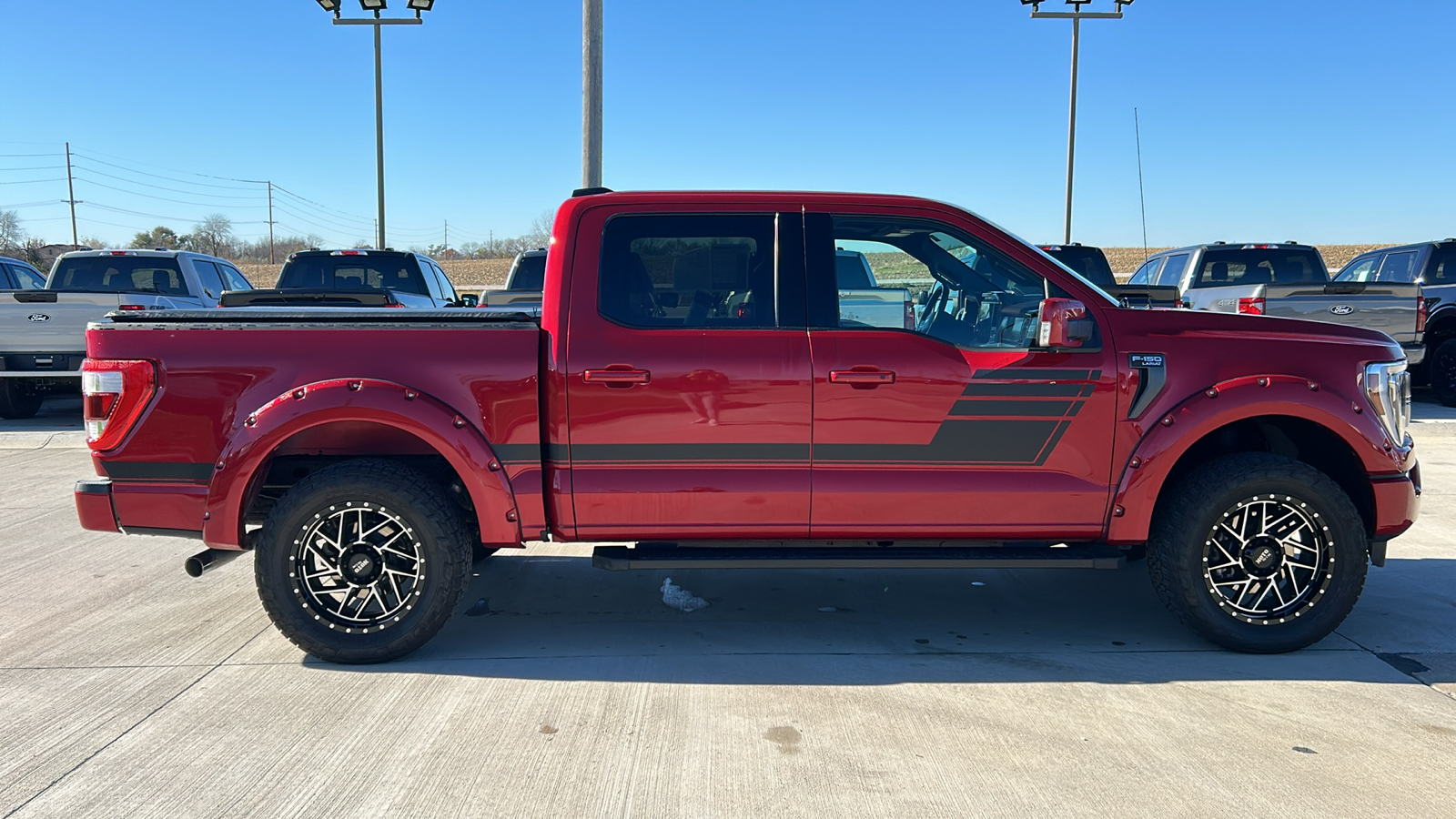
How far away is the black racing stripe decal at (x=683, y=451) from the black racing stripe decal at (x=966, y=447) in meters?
0.15

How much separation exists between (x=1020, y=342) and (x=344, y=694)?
3.12 m

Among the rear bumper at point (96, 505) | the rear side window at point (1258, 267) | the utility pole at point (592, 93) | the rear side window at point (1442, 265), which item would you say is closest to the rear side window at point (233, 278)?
the utility pole at point (592, 93)

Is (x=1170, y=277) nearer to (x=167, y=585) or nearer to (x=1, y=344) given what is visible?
(x=167, y=585)

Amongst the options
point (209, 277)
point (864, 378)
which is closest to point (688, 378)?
point (864, 378)

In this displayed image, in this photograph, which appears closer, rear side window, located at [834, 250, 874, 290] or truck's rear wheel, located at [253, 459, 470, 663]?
truck's rear wheel, located at [253, 459, 470, 663]

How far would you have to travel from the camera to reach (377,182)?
17094 millimetres

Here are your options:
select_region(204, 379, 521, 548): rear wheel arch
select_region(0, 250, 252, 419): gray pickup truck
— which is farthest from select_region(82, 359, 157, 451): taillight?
select_region(0, 250, 252, 419): gray pickup truck

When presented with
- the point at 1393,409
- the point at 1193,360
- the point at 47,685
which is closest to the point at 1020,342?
the point at 1193,360

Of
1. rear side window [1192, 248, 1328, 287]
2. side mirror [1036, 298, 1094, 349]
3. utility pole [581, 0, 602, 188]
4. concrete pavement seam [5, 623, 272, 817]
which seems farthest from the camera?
rear side window [1192, 248, 1328, 287]

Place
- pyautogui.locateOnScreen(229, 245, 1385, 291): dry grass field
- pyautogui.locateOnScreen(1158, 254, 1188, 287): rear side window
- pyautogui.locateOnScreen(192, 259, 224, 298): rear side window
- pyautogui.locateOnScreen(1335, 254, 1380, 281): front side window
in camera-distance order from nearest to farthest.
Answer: pyautogui.locateOnScreen(192, 259, 224, 298): rear side window
pyautogui.locateOnScreen(1158, 254, 1188, 287): rear side window
pyautogui.locateOnScreen(1335, 254, 1380, 281): front side window
pyautogui.locateOnScreen(229, 245, 1385, 291): dry grass field

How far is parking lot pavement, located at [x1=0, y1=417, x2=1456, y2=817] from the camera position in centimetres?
309

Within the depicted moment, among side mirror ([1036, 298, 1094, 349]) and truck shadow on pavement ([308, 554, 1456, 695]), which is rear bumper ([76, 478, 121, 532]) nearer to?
truck shadow on pavement ([308, 554, 1456, 695])

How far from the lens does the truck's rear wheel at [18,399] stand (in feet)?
38.0

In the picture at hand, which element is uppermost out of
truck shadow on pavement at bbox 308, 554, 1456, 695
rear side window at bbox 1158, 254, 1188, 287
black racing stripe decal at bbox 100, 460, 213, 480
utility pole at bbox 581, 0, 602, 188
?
utility pole at bbox 581, 0, 602, 188
